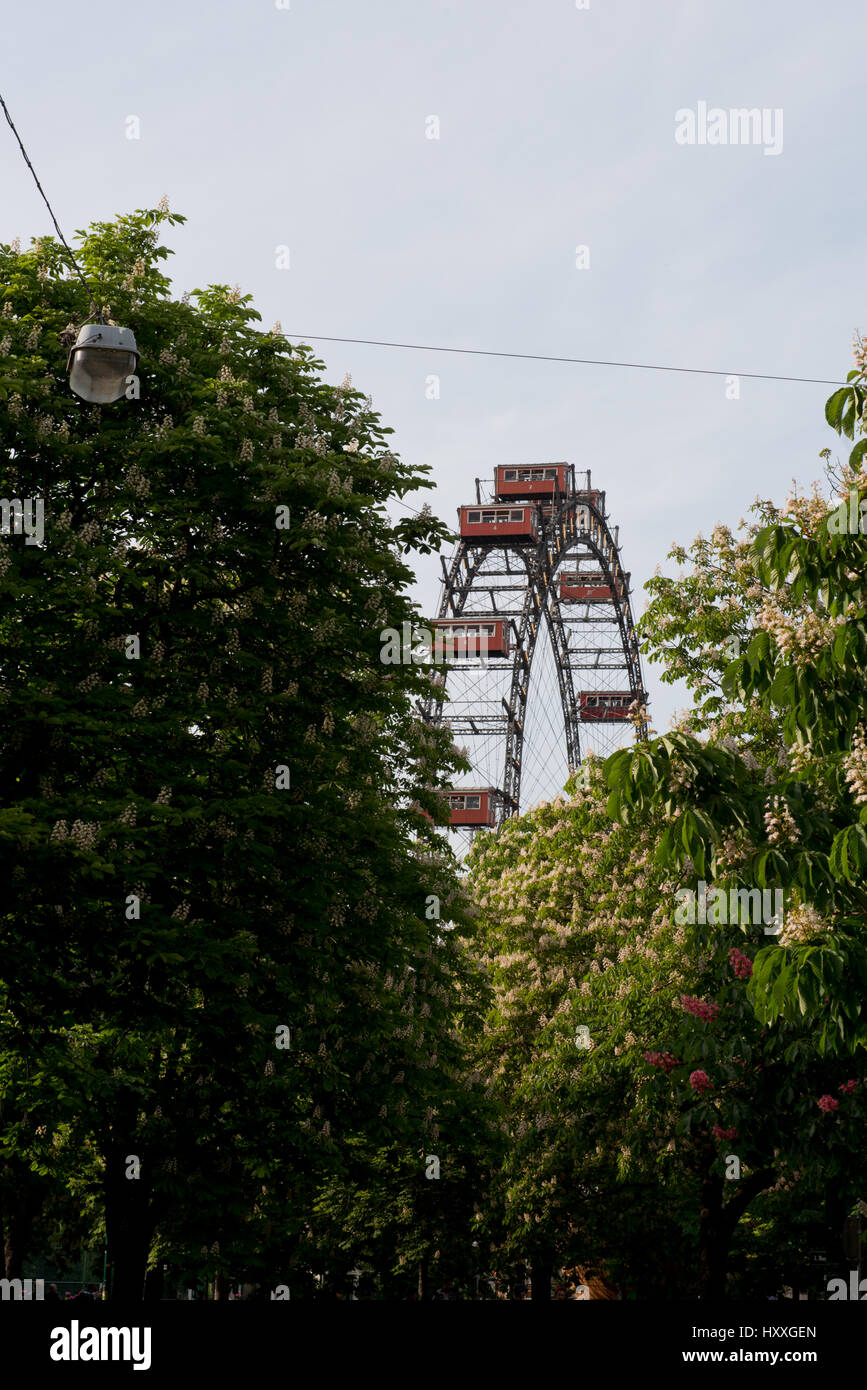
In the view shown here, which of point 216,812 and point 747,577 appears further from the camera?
point 747,577

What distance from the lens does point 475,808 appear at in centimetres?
6744

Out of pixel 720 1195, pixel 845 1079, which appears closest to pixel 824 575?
pixel 845 1079

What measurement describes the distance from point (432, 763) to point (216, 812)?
8.23 meters

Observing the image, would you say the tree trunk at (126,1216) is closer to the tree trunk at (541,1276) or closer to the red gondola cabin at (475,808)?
the tree trunk at (541,1276)

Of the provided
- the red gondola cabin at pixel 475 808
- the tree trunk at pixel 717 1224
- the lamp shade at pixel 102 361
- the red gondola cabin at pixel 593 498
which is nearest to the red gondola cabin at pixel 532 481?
the red gondola cabin at pixel 593 498

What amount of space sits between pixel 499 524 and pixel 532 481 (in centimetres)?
427

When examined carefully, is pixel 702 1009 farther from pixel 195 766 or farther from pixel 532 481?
pixel 532 481

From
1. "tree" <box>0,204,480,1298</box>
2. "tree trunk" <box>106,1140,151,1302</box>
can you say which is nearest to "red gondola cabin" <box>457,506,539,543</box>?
"tree" <box>0,204,480,1298</box>

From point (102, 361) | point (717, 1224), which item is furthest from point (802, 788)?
point (717, 1224)

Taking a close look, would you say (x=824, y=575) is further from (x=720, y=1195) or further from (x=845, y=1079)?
(x=720, y=1195)

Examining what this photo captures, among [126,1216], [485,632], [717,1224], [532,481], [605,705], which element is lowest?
[717,1224]

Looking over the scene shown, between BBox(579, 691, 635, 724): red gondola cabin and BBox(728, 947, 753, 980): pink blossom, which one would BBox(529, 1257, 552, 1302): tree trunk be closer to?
BBox(728, 947, 753, 980): pink blossom

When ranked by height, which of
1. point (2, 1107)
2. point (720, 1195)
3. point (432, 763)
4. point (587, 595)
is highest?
point (587, 595)

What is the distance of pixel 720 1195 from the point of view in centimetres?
2620
